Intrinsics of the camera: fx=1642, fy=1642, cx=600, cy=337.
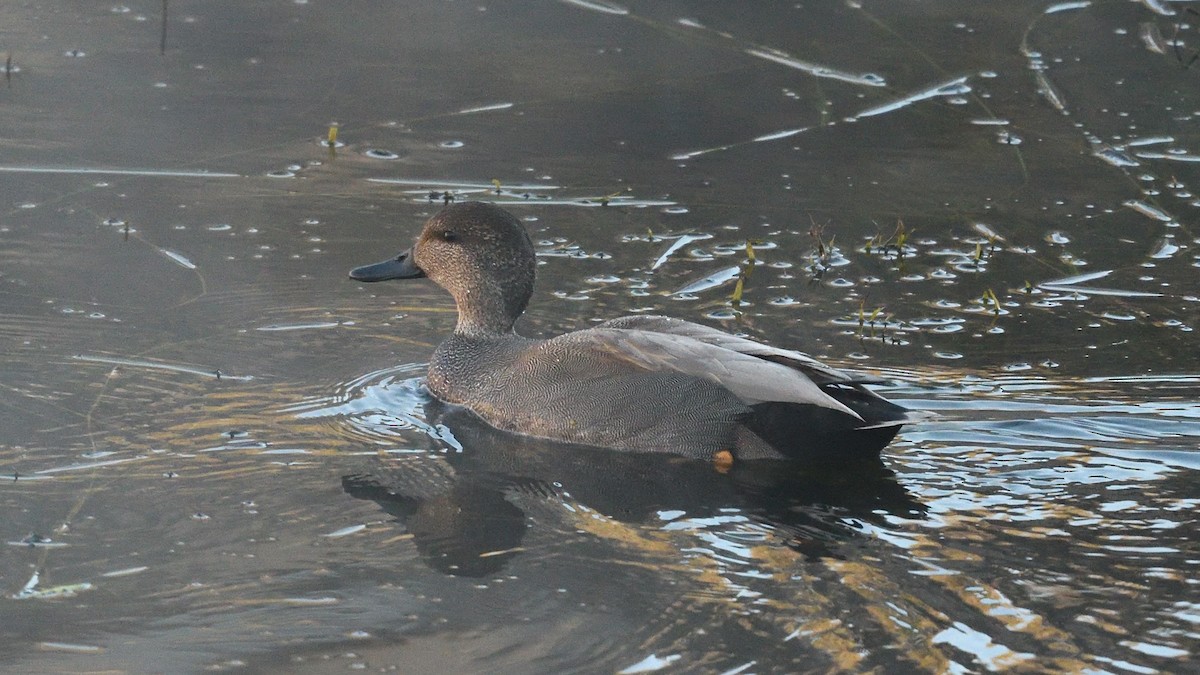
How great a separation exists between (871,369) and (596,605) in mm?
2306

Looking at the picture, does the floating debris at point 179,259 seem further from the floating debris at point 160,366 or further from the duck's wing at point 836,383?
the duck's wing at point 836,383

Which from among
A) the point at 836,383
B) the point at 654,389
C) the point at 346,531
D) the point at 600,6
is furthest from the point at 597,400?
the point at 600,6

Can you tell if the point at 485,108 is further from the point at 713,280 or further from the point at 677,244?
the point at 713,280

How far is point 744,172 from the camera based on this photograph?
9.27m

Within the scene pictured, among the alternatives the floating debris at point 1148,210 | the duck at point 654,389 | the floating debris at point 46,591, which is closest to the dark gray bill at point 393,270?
the duck at point 654,389

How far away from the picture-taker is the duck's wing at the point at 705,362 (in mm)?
5508

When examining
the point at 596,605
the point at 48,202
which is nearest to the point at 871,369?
the point at 596,605

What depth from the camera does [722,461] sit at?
5719mm

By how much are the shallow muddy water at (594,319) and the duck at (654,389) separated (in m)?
0.14

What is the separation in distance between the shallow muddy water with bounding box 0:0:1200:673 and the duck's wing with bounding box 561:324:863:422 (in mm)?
318

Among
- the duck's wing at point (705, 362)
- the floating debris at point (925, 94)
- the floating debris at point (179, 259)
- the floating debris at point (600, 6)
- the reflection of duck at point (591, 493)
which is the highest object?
the floating debris at point (600, 6)

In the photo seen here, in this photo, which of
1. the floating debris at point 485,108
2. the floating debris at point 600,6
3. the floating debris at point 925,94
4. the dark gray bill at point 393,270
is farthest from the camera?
the floating debris at point 600,6

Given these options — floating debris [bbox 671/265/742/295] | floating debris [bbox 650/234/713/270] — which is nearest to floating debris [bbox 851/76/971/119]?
floating debris [bbox 650/234/713/270]

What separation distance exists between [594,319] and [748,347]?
1.39 metres
